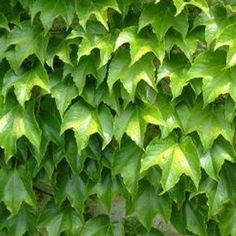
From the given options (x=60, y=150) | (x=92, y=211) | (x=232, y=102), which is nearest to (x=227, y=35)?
(x=232, y=102)

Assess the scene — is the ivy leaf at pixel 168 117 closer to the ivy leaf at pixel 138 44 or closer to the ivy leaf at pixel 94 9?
the ivy leaf at pixel 138 44

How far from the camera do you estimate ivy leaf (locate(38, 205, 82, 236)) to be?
1.85 metres

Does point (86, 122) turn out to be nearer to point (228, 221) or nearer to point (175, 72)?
point (175, 72)

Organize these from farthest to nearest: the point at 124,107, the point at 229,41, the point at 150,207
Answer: the point at 150,207, the point at 124,107, the point at 229,41

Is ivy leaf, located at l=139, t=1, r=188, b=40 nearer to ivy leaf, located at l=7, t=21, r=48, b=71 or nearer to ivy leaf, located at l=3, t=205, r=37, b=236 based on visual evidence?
ivy leaf, located at l=7, t=21, r=48, b=71

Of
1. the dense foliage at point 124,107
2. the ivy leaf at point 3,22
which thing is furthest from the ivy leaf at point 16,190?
the ivy leaf at point 3,22

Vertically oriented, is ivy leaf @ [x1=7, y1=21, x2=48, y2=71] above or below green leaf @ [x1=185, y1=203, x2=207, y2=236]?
above

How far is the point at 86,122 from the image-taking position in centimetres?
168

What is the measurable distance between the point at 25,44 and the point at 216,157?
2.25 feet

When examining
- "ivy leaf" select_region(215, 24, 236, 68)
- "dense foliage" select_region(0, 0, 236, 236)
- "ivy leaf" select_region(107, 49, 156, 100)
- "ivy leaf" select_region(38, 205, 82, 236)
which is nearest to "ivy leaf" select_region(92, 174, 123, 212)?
"dense foliage" select_region(0, 0, 236, 236)

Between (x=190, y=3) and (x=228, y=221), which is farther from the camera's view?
(x=228, y=221)

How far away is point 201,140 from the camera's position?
165cm

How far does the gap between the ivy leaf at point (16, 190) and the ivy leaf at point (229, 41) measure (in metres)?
0.76

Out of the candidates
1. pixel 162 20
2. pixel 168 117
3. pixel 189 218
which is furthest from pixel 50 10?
pixel 189 218
